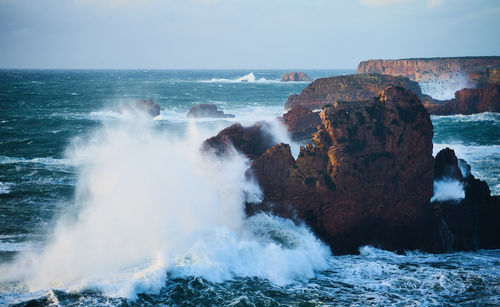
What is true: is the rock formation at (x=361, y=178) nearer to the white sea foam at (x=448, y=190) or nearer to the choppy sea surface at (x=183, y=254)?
the choppy sea surface at (x=183, y=254)

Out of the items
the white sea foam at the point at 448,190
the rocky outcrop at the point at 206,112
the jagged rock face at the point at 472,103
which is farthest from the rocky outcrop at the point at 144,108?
the white sea foam at the point at 448,190

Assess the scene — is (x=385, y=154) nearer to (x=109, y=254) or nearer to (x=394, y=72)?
(x=109, y=254)

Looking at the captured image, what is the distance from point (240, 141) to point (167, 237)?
5649 millimetres

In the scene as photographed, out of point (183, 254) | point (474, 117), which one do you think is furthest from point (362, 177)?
point (474, 117)

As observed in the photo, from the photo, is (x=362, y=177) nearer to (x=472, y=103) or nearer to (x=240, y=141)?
(x=240, y=141)

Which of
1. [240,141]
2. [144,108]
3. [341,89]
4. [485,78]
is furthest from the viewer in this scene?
[485,78]

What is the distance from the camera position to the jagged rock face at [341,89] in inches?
2258

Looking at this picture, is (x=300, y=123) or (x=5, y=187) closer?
(x=5, y=187)

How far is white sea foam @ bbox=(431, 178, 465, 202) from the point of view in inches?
579

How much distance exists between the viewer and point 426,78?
4464 inches

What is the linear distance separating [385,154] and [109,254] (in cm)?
993

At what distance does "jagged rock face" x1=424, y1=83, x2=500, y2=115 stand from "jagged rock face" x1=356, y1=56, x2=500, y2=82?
48331 mm

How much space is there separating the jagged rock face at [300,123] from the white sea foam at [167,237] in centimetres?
786

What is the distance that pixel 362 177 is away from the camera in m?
14.2
